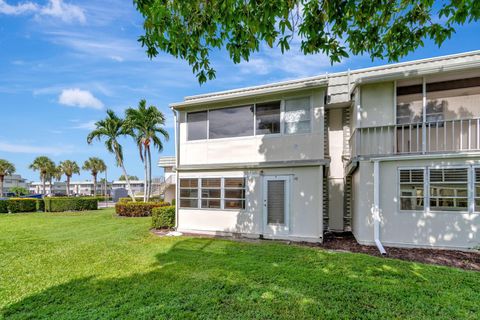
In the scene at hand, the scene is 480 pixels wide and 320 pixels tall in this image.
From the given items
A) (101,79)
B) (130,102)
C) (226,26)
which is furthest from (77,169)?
(226,26)

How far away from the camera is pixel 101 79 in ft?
33.6

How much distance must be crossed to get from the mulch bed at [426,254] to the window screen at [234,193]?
10.4ft

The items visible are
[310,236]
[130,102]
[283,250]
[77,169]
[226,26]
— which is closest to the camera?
[226,26]

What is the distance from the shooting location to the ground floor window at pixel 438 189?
7.23 meters

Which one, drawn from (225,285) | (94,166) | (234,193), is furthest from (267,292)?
(94,166)

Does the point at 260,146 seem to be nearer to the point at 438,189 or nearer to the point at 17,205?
the point at 438,189

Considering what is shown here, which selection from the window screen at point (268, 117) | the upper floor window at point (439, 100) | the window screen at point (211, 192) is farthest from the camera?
the window screen at point (211, 192)

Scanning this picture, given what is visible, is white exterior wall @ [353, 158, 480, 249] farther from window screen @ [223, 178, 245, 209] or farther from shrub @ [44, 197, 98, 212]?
shrub @ [44, 197, 98, 212]

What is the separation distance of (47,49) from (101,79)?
1920mm

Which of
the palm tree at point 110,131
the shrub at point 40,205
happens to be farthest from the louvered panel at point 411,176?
the shrub at point 40,205

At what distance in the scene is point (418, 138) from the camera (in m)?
8.00

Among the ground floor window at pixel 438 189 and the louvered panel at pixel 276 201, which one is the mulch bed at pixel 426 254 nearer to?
the ground floor window at pixel 438 189

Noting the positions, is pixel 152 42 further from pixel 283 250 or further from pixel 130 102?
pixel 130 102

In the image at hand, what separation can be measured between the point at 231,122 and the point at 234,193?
2760 mm
